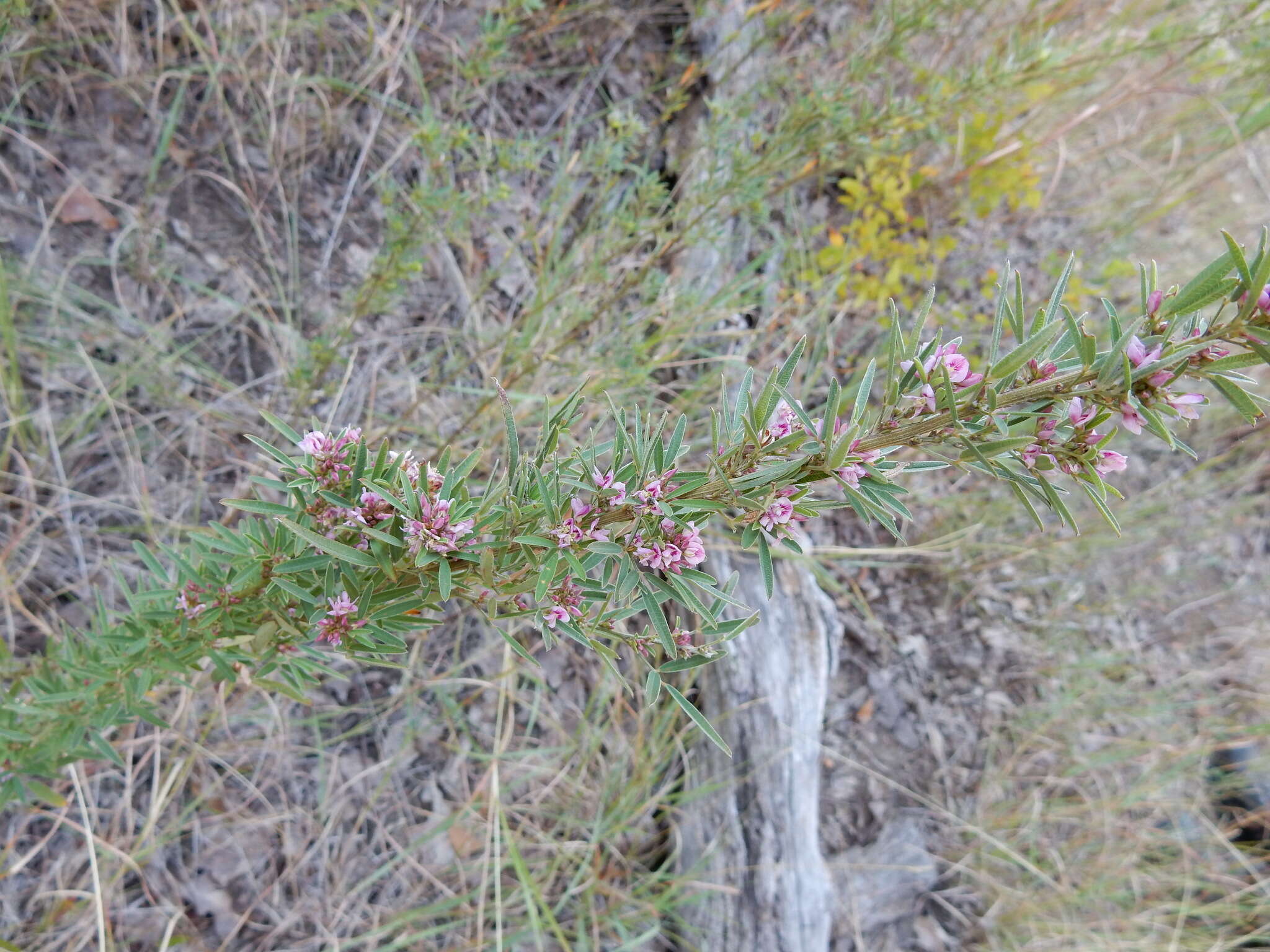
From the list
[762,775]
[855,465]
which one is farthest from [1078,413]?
[762,775]

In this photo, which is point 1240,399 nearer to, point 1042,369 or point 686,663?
point 1042,369

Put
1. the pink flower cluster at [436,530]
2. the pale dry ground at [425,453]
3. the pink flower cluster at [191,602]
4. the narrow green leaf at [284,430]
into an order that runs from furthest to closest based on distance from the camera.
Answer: the pale dry ground at [425,453]
the pink flower cluster at [191,602]
the narrow green leaf at [284,430]
the pink flower cluster at [436,530]

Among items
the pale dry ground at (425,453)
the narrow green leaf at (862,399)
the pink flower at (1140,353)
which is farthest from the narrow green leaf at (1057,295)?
the pale dry ground at (425,453)

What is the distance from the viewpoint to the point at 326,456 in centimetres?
113

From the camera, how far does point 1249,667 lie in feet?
13.0

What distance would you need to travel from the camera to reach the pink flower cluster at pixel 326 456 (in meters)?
1.12

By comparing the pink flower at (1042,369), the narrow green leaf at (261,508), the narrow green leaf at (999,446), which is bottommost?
the narrow green leaf at (999,446)

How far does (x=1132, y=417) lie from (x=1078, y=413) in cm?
6

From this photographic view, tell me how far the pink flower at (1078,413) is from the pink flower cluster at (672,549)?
0.47m

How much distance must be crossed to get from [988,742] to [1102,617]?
0.98 meters

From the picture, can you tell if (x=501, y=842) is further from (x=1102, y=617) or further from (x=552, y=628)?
(x=1102, y=617)

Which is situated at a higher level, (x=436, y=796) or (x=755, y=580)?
(x=755, y=580)

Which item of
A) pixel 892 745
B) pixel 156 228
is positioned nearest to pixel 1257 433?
pixel 892 745

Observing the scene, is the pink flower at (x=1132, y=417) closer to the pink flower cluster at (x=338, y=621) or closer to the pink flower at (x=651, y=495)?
the pink flower at (x=651, y=495)
